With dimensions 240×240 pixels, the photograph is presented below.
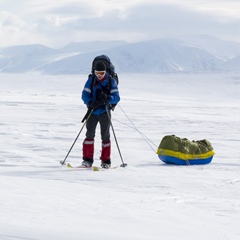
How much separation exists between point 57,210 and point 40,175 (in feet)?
7.53

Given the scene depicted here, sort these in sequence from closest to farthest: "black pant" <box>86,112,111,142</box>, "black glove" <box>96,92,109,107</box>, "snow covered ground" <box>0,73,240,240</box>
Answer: "snow covered ground" <box>0,73,240,240</box> < "black glove" <box>96,92,109,107</box> < "black pant" <box>86,112,111,142</box>

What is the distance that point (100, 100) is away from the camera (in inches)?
283

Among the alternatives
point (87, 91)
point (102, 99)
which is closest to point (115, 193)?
point (102, 99)

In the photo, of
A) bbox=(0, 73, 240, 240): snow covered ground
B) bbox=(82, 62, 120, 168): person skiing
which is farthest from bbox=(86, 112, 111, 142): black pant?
bbox=(0, 73, 240, 240): snow covered ground

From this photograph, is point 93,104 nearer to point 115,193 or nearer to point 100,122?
point 100,122

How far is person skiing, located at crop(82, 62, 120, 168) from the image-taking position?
23.6ft

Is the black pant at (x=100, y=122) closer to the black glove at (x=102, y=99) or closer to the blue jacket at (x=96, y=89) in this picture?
the blue jacket at (x=96, y=89)

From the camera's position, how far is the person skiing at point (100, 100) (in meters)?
7.20

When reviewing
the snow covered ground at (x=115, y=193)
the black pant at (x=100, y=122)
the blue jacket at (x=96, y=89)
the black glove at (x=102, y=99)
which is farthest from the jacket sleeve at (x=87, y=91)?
the snow covered ground at (x=115, y=193)

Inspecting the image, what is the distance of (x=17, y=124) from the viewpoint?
43.4ft

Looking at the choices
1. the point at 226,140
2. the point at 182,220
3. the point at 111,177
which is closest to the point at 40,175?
the point at 111,177

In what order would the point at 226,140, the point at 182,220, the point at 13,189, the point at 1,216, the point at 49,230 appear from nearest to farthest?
the point at 49,230
the point at 1,216
the point at 182,220
the point at 13,189
the point at 226,140

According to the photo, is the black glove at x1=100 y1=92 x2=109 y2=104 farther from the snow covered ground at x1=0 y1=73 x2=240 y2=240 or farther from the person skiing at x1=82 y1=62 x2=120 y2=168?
the snow covered ground at x1=0 y1=73 x2=240 y2=240

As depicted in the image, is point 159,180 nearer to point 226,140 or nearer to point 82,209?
point 82,209
